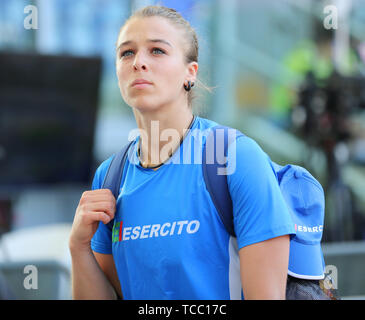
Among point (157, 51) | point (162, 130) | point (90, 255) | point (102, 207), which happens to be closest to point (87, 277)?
point (90, 255)

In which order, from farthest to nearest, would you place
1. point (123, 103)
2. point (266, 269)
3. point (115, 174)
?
point (123, 103) → point (115, 174) → point (266, 269)

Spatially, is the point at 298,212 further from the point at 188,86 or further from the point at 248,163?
the point at 188,86

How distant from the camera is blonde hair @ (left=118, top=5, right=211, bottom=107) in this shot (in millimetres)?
642

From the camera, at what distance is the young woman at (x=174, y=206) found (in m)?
0.58

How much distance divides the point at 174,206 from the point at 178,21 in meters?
0.27

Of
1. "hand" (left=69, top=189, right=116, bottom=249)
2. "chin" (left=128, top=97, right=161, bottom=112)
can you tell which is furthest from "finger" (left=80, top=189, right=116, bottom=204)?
"chin" (left=128, top=97, right=161, bottom=112)

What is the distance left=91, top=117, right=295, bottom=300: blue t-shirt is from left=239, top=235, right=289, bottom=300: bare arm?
14 millimetres

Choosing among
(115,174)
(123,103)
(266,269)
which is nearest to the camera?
(266,269)

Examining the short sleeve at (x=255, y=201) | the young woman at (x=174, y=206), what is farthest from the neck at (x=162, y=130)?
the short sleeve at (x=255, y=201)

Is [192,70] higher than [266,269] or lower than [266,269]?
higher

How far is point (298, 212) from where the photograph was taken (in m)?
0.61

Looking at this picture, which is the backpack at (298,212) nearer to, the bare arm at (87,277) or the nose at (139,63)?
the nose at (139,63)

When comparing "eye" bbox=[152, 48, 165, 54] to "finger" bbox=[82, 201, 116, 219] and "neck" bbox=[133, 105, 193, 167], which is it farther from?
"finger" bbox=[82, 201, 116, 219]

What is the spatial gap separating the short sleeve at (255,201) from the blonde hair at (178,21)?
17 cm
